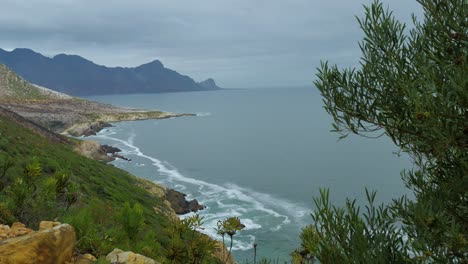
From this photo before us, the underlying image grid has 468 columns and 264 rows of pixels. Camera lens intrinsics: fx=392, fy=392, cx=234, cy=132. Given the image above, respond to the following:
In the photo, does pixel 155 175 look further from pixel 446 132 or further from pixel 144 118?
pixel 144 118

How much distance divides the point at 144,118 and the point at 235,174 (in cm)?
11791

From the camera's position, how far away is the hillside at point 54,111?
11777 centimetres

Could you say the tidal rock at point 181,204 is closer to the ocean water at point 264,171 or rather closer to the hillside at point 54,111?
the ocean water at point 264,171

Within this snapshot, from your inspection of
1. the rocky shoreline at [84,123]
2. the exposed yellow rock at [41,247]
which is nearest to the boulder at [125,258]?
the exposed yellow rock at [41,247]

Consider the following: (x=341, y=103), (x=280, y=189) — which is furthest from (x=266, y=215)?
(x=341, y=103)

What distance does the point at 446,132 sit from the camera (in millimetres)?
5934

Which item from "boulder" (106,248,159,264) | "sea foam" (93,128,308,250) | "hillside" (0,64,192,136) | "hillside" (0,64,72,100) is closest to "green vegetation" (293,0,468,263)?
"boulder" (106,248,159,264)

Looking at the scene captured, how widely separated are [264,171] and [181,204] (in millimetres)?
26182

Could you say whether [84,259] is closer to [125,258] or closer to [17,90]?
[125,258]

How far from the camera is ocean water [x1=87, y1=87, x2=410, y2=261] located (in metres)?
45.1

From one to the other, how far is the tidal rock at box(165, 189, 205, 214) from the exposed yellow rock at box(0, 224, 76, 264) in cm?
4084

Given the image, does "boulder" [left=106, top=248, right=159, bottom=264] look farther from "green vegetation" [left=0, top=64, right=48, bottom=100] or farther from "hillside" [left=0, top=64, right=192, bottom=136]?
"green vegetation" [left=0, top=64, right=48, bottom=100]

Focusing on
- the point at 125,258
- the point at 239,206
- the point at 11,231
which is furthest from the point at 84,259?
the point at 239,206

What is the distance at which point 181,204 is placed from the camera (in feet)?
160
